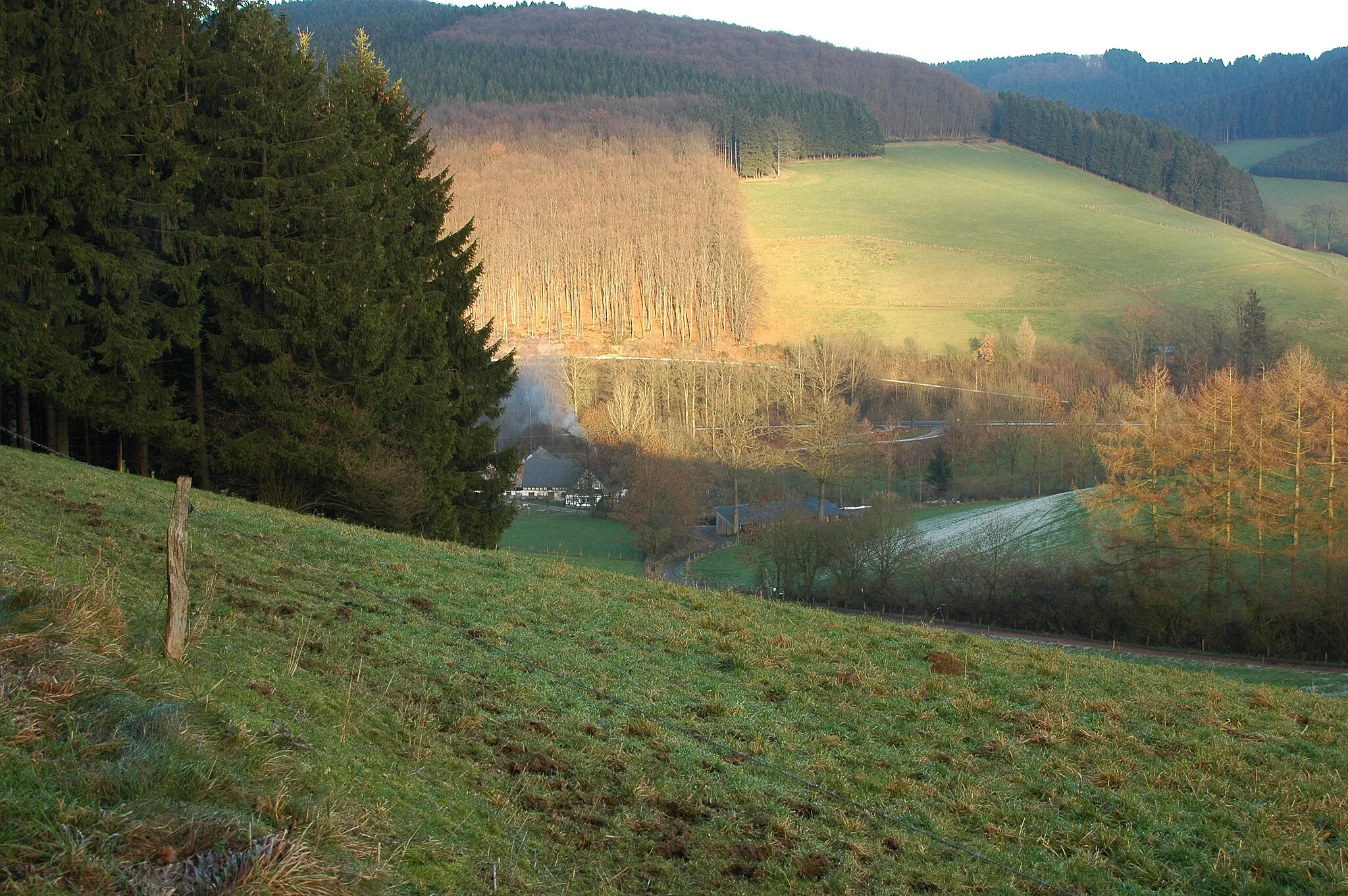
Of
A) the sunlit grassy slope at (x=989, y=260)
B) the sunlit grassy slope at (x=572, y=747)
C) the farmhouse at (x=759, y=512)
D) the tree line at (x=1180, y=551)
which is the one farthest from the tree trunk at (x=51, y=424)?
the sunlit grassy slope at (x=989, y=260)

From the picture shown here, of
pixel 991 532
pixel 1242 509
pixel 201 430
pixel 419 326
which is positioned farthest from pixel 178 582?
pixel 991 532

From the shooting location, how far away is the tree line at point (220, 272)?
19.8 metres

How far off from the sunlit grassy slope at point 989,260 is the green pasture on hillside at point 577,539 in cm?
4626

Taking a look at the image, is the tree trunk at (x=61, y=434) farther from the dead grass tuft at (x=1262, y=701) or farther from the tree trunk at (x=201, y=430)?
the dead grass tuft at (x=1262, y=701)

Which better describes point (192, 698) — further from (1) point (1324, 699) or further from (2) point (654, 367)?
(2) point (654, 367)

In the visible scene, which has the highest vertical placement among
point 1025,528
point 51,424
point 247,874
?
point 51,424

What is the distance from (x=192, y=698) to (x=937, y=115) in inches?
8374

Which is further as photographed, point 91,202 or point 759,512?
point 759,512

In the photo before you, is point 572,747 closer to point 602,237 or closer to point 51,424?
point 51,424

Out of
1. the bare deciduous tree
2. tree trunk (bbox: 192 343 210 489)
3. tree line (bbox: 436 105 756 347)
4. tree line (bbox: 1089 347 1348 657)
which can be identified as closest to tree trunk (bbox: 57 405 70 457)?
tree trunk (bbox: 192 343 210 489)

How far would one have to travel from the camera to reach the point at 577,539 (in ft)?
218

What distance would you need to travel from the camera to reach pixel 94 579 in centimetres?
931

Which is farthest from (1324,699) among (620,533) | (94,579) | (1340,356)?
(1340,356)

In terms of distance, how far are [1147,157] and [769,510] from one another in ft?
454
